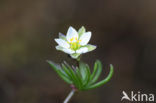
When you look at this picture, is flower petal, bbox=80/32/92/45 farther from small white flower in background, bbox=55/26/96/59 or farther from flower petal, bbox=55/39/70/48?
flower petal, bbox=55/39/70/48

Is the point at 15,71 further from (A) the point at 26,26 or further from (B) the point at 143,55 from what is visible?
(B) the point at 143,55

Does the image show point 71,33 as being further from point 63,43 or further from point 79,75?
point 79,75

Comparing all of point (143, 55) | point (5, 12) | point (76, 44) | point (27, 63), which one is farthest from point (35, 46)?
point (76, 44)

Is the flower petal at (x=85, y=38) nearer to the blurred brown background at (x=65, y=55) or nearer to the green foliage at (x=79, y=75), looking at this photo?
the green foliage at (x=79, y=75)

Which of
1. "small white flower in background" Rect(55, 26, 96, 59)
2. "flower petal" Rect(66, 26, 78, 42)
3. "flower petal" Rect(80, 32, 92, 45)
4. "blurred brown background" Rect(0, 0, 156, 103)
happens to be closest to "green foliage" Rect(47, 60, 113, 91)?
"small white flower in background" Rect(55, 26, 96, 59)

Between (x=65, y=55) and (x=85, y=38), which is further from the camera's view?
A: (x=65, y=55)

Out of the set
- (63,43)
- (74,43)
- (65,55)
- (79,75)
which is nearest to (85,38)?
(74,43)

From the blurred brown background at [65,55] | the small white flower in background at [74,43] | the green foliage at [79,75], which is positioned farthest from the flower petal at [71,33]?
the blurred brown background at [65,55]
